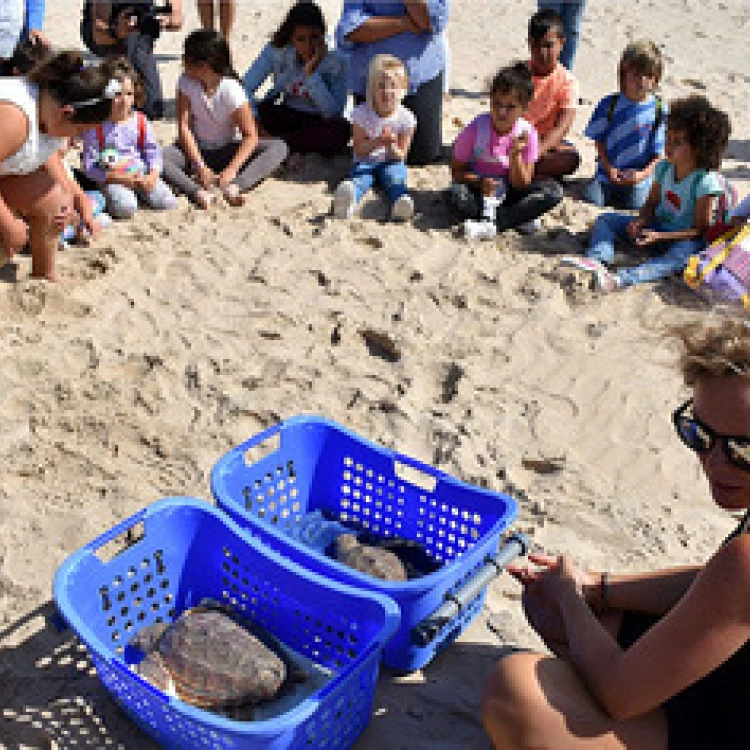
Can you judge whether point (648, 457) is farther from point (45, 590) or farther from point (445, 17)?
point (445, 17)

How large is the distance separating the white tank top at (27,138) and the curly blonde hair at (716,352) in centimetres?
255

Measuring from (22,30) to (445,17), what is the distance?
219 centimetres

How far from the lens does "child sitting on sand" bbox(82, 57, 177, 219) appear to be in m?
4.66

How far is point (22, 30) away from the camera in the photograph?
5.48 m

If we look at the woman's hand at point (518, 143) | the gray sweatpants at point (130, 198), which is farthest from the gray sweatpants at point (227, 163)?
the woman's hand at point (518, 143)

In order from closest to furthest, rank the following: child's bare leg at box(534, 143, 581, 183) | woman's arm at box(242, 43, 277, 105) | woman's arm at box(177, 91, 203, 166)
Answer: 1. woman's arm at box(177, 91, 203, 166)
2. child's bare leg at box(534, 143, 581, 183)
3. woman's arm at box(242, 43, 277, 105)

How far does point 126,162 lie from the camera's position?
4.70 metres

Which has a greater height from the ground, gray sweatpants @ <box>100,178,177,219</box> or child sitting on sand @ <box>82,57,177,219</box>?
child sitting on sand @ <box>82,57,177,219</box>

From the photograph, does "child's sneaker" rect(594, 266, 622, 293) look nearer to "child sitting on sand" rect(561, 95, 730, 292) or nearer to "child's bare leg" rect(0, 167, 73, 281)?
"child sitting on sand" rect(561, 95, 730, 292)

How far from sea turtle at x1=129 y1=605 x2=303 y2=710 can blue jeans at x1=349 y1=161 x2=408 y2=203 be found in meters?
2.91

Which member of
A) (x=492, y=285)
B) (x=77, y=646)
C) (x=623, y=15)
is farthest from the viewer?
(x=623, y=15)

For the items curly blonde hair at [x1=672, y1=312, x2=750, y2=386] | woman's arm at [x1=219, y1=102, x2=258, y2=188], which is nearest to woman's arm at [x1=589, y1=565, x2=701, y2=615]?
Result: curly blonde hair at [x1=672, y1=312, x2=750, y2=386]

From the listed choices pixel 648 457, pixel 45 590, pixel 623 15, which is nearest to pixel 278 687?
pixel 45 590

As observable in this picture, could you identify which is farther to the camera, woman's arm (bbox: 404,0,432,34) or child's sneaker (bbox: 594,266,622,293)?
woman's arm (bbox: 404,0,432,34)
